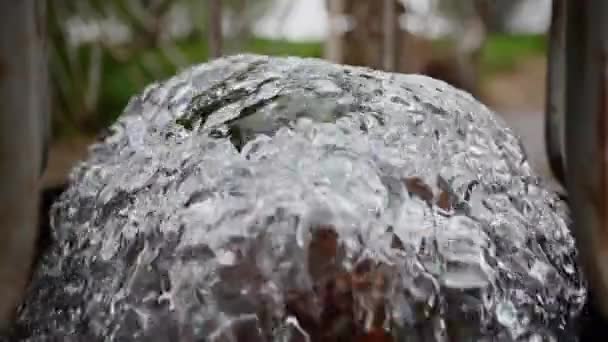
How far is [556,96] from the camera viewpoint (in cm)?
94

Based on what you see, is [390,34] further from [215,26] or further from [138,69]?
[138,69]

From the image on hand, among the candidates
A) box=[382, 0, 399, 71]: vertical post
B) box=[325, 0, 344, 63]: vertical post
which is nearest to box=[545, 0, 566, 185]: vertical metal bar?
box=[382, 0, 399, 71]: vertical post

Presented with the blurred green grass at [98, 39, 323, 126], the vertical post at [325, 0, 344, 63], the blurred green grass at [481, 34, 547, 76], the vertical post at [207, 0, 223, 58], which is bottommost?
the blurred green grass at [481, 34, 547, 76]

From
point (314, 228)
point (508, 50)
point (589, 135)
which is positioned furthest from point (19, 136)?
point (508, 50)

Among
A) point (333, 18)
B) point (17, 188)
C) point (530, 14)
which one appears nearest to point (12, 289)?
point (17, 188)

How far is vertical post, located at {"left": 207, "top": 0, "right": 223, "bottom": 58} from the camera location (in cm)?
110

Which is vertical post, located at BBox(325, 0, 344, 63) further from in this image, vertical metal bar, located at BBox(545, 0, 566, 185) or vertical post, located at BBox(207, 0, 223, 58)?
vertical metal bar, located at BBox(545, 0, 566, 185)

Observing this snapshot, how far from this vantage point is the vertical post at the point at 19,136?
746mm

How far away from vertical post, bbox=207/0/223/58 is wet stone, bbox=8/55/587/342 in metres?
0.34

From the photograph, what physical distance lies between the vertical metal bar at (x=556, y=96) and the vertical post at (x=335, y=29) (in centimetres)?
44

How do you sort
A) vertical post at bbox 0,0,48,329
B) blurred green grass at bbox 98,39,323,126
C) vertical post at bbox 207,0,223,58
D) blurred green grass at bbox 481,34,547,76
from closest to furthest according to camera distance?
vertical post at bbox 0,0,48,329
vertical post at bbox 207,0,223,58
blurred green grass at bbox 98,39,323,126
blurred green grass at bbox 481,34,547,76

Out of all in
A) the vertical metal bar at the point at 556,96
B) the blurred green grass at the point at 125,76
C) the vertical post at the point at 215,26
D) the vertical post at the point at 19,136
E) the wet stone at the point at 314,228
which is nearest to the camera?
the wet stone at the point at 314,228

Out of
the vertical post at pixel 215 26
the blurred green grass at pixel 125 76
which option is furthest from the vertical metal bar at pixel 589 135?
the blurred green grass at pixel 125 76

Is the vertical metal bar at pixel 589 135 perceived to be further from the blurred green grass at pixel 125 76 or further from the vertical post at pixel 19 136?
the blurred green grass at pixel 125 76
